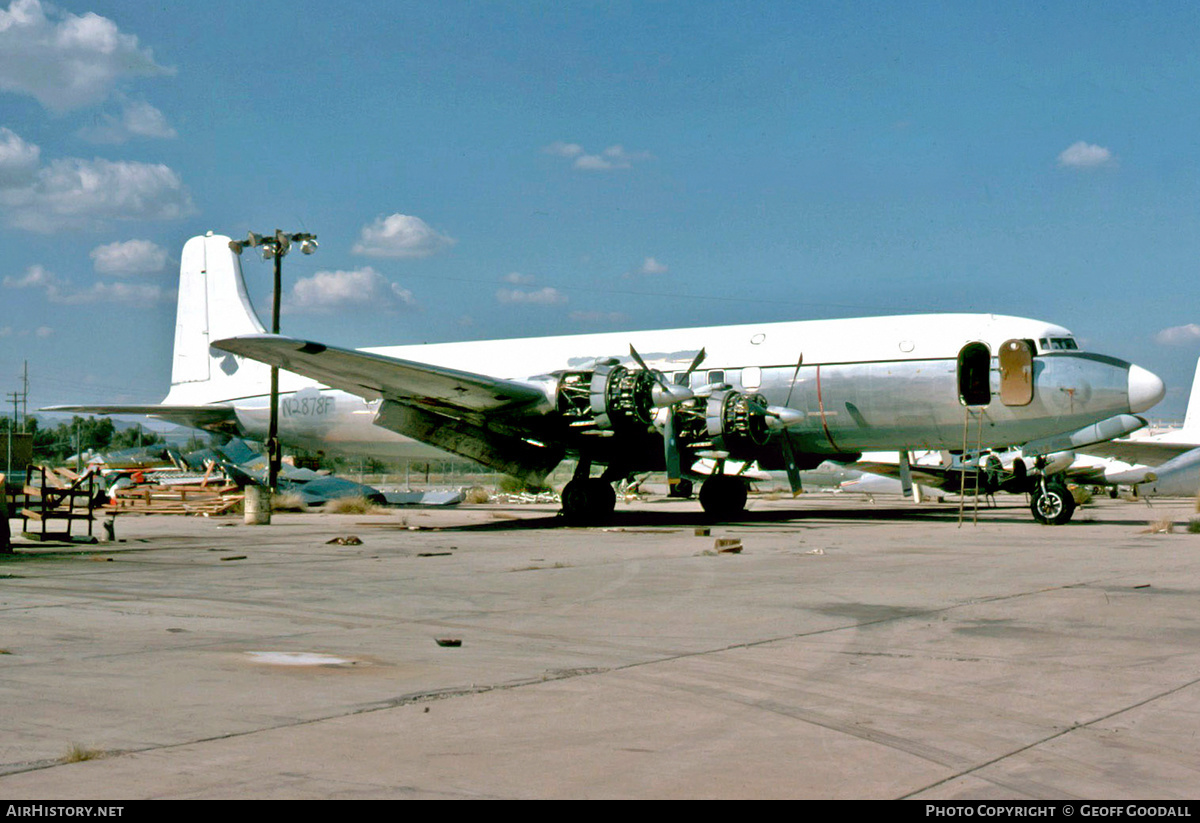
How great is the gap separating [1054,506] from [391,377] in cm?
1338

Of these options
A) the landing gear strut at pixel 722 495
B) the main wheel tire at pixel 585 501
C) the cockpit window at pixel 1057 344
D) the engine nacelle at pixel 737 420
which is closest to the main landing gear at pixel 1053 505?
the cockpit window at pixel 1057 344

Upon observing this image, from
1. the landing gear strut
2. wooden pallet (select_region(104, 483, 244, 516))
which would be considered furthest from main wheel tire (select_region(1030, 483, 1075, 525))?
wooden pallet (select_region(104, 483, 244, 516))

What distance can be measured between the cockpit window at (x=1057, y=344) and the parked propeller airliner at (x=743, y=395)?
1.8 inches

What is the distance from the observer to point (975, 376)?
2175 centimetres

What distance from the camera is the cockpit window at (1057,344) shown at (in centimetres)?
2177

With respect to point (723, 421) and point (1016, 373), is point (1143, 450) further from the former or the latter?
point (723, 421)

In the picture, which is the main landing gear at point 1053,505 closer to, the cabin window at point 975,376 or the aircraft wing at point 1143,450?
the cabin window at point 975,376

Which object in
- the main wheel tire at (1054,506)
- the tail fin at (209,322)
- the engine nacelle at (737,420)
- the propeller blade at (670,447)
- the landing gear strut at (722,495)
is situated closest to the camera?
the main wheel tire at (1054,506)

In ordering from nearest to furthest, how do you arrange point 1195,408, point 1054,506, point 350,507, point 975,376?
point 1054,506, point 975,376, point 350,507, point 1195,408

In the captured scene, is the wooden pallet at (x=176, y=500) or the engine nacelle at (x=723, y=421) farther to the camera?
the wooden pallet at (x=176, y=500)

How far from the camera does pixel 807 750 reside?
184 inches

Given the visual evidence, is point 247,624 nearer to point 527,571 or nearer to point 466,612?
point 466,612

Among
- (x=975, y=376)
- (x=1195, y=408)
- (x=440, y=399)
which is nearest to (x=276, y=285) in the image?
(x=440, y=399)
